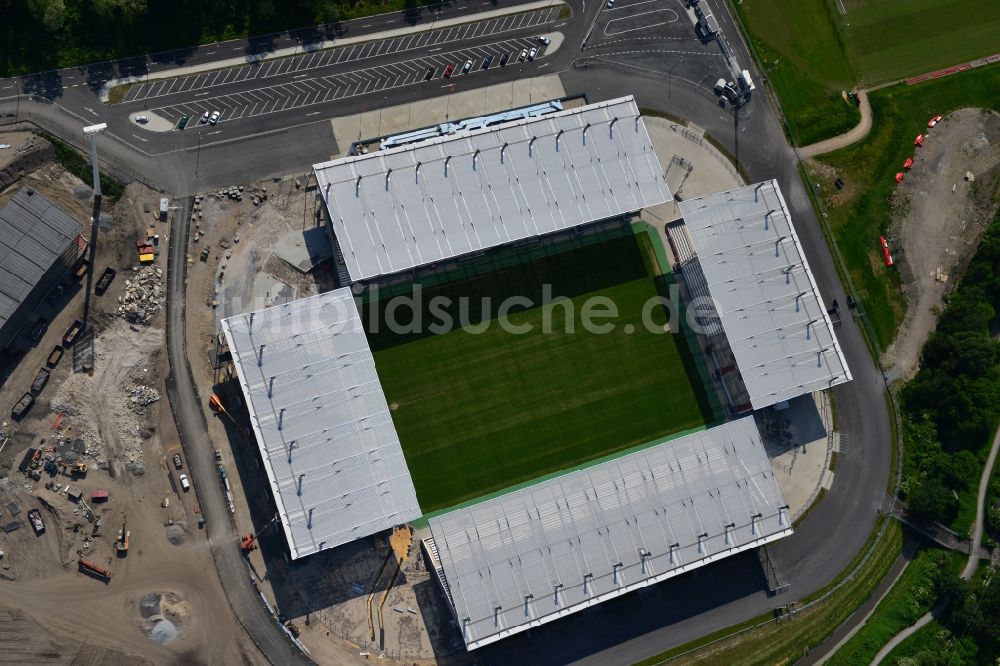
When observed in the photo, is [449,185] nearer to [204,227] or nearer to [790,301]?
[204,227]

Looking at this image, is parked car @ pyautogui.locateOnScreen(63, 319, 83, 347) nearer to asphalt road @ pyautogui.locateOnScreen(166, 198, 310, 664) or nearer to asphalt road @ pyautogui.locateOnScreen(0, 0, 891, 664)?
asphalt road @ pyautogui.locateOnScreen(166, 198, 310, 664)

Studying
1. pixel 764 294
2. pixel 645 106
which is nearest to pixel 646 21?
pixel 645 106

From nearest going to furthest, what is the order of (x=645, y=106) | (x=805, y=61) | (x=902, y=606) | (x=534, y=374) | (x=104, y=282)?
(x=104, y=282)
(x=534, y=374)
(x=902, y=606)
(x=645, y=106)
(x=805, y=61)

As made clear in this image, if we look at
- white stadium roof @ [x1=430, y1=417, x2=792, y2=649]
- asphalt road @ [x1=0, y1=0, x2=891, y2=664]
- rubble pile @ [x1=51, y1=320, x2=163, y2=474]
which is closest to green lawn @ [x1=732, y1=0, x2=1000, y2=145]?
asphalt road @ [x1=0, y1=0, x2=891, y2=664]

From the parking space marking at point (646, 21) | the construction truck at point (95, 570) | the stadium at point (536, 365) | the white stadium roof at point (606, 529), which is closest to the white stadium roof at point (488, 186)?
the stadium at point (536, 365)

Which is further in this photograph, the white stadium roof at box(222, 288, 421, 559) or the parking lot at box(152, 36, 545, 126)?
the parking lot at box(152, 36, 545, 126)

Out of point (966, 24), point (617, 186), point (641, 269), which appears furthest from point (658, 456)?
point (966, 24)

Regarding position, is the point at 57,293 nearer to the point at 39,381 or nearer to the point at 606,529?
the point at 39,381
